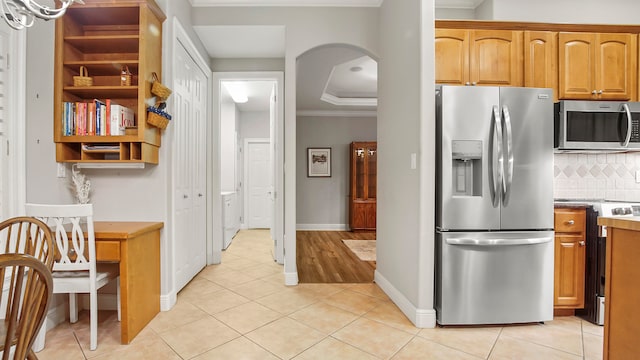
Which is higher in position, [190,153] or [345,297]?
[190,153]

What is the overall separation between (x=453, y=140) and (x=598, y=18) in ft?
7.74

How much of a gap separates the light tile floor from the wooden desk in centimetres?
A: 11

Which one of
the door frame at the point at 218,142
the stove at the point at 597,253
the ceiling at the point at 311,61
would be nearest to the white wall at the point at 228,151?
the ceiling at the point at 311,61

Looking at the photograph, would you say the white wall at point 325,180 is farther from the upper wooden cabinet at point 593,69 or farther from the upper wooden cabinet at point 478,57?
the upper wooden cabinet at point 593,69

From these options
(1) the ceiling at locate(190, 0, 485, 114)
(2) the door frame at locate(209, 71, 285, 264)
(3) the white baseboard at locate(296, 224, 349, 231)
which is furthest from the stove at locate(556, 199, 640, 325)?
(3) the white baseboard at locate(296, 224, 349, 231)

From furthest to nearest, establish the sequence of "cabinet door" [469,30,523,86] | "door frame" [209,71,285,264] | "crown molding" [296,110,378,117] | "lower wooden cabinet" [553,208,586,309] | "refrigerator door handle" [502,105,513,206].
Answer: "crown molding" [296,110,378,117], "door frame" [209,71,285,264], "cabinet door" [469,30,523,86], "lower wooden cabinet" [553,208,586,309], "refrigerator door handle" [502,105,513,206]

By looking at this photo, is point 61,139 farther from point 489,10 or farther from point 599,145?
point 599,145

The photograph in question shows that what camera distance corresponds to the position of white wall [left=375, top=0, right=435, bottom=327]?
7.59 feet

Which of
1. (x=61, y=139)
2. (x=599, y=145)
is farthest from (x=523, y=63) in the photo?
(x=61, y=139)

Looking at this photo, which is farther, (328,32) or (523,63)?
(328,32)

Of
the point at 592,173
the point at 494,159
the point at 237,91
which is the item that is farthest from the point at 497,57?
the point at 237,91

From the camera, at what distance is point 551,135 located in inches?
93.2

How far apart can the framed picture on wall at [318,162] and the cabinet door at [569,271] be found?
495cm

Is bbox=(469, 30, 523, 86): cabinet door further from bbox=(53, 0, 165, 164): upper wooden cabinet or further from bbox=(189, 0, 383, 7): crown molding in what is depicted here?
bbox=(53, 0, 165, 164): upper wooden cabinet
